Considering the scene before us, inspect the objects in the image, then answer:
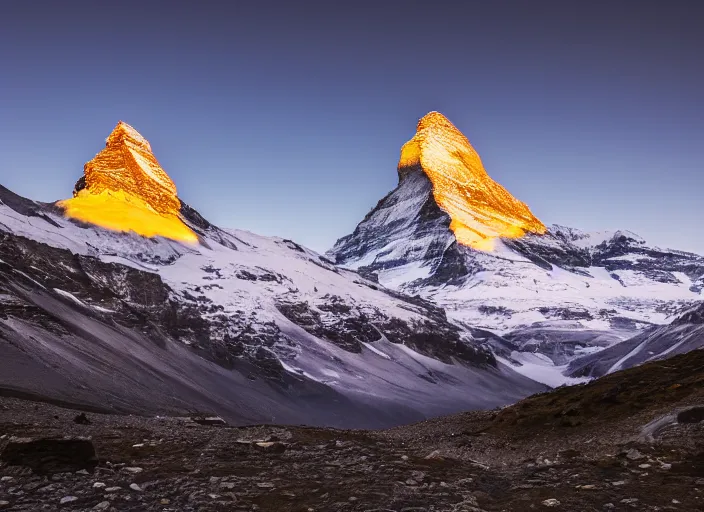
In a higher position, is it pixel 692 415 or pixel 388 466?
pixel 692 415

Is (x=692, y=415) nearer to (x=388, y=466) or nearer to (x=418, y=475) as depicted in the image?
(x=418, y=475)

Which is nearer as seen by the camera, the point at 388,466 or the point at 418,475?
the point at 418,475

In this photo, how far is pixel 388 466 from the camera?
1923cm

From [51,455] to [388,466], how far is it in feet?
29.5

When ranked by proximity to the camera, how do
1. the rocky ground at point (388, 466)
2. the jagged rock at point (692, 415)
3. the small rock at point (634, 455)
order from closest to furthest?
the rocky ground at point (388, 466) → the small rock at point (634, 455) → the jagged rock at point (692, 415)

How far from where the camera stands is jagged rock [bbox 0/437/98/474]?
16.6 metres

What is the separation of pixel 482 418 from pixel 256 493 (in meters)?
20.4

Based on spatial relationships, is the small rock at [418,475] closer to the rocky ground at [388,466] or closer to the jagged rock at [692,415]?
the rocky ground at [388,466]

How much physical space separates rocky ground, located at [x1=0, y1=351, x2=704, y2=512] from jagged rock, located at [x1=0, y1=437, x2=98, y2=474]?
0.12 feet

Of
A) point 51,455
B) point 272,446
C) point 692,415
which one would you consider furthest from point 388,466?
point 692,415

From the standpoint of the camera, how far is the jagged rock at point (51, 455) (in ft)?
54.5

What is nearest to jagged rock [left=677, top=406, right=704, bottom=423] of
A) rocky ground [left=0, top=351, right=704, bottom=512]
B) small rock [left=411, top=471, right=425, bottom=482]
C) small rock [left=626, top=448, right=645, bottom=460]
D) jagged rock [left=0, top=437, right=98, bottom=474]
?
rocky ground [left=0, top=351, right=704, bottom=512]

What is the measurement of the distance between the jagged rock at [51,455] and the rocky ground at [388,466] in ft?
0.12

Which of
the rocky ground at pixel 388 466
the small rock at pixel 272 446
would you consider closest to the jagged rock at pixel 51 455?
the rocky ground at pixel 388 466
